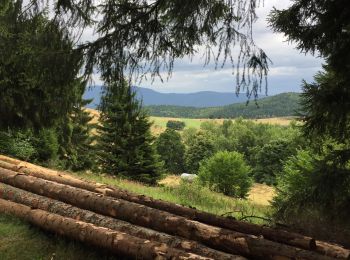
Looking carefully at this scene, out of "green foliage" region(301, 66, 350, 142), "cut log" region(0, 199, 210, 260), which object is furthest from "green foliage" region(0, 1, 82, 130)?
"green foliage" region(301, 66, 350, 142)

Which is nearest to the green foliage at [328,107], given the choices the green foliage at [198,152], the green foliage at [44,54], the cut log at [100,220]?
the cut log at [100,220]

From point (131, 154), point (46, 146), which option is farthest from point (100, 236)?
point (131, 154)

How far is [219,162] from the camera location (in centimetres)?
5550

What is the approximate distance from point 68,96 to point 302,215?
20.3ft

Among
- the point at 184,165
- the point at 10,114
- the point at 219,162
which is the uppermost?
the point at 10,114

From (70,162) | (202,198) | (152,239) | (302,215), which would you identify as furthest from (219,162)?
(152,239)

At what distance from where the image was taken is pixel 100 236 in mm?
Result: 6027

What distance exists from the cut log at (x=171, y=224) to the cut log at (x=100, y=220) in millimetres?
197

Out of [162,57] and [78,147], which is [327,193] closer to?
[162,57]

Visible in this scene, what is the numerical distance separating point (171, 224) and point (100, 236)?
106 cm

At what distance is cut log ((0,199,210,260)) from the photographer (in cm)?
527

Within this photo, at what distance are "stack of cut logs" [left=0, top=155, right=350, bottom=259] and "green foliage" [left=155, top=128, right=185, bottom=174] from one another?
8303 cm

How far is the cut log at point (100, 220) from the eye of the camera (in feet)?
17.8

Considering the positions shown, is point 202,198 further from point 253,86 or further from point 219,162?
point 219,162
